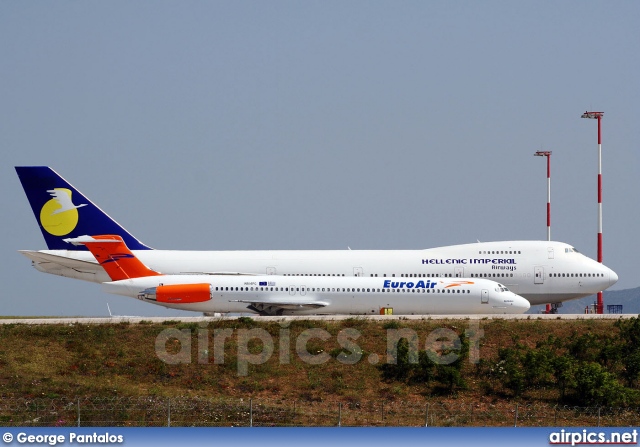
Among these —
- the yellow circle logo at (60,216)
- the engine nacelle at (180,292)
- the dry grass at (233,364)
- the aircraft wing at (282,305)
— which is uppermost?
the yellow circle logo at (60,216)

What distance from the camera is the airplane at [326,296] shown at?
221 ft

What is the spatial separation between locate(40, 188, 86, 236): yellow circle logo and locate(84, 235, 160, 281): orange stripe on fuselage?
771cm

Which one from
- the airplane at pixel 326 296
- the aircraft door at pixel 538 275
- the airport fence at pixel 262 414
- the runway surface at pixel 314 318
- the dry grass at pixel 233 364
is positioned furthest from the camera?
the aircraft door at pixel 538 275

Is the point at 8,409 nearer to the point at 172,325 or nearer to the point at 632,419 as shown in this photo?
the point at 172,325

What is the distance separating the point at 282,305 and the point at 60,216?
764 inches

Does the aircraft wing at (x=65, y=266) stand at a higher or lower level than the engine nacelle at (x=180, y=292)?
higher

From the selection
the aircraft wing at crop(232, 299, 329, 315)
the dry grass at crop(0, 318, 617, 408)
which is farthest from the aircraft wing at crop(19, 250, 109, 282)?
the aircraft wing at crop(232, 299, 329, 315)

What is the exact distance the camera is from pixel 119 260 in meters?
68.4

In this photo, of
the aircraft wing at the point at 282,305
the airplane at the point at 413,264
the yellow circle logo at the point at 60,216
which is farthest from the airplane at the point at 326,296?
the yellow circle logo at the point at 60,216

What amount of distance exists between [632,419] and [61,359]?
29.4 meters

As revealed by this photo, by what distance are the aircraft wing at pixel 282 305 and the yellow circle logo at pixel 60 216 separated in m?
16.0

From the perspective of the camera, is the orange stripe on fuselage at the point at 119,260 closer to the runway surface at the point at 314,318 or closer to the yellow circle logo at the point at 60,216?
the runway surface at the point at 314,318

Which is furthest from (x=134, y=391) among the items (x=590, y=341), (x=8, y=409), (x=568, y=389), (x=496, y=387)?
(x=590, y=341)

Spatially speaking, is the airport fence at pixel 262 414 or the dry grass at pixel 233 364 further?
the dry grass at pixel 233 364
